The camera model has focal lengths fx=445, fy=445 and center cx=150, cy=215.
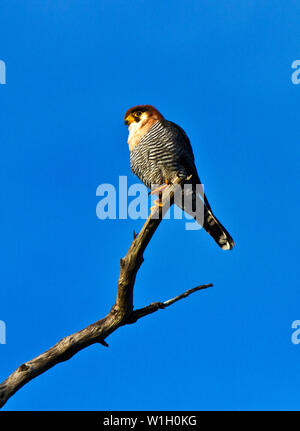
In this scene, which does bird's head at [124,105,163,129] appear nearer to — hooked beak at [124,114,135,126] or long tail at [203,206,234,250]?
hooked beak at [124,114,135,126]

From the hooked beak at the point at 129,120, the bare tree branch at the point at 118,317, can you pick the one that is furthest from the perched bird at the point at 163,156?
the bare tree branch at the point at 118,317

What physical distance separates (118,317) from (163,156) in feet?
11.0

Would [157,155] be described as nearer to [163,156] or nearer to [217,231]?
[163,156]

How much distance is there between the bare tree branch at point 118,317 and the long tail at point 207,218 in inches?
78.0

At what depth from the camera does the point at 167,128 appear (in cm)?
787

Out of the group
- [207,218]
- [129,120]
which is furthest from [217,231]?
[129,120]

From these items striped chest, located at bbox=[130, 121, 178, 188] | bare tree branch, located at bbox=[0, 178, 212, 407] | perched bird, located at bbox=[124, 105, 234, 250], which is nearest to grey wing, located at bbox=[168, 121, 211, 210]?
perched bird, located at bbox=[124, 105, 234, 250]

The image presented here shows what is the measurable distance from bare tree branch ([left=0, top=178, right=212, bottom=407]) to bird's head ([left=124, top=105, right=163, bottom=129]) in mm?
3164

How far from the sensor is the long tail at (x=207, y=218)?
728 cm

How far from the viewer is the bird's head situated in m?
8.12

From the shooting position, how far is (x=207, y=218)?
7395mm

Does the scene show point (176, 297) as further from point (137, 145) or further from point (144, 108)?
point (144, 108)

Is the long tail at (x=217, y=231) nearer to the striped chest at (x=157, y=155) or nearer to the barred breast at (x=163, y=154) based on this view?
the barred breast at (x=163, y=154)
